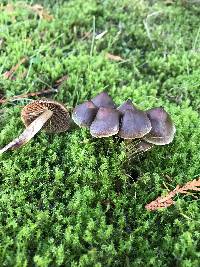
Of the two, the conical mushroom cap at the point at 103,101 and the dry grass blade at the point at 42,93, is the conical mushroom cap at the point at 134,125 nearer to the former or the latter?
the conical mushroom cap at the point at 103,101

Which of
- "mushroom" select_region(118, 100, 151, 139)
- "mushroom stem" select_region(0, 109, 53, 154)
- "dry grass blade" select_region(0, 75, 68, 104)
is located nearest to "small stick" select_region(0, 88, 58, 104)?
"dry grass blade" select_region(0, 75, 68, 104)

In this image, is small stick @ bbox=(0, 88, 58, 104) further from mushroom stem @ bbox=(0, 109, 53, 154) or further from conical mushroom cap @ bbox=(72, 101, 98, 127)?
conical mushroom cap @ bbox=(72, 101, 98, 127)

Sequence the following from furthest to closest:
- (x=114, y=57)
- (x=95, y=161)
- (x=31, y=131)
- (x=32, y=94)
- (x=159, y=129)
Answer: (x=114, y=57) < (x=32, y=94) < (x=31, y=131) < (x=95, y=161) < (x=159, y=129)

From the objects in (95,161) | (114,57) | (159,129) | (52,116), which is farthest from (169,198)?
(114,57)

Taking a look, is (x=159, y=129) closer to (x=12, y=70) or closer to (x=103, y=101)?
(x=103, y=101)

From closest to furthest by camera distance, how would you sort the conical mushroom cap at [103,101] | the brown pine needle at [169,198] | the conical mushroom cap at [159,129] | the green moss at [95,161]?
the green moss at [95,161] → the brown pine needle at [169,198] → the conical mushroom cap at [159,129] → the conical mushroom cap at [103,101]

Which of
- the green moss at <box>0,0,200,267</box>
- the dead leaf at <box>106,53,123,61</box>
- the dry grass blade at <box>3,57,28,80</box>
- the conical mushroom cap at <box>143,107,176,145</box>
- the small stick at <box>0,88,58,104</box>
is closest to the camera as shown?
the green moss at <box>0,0,200,267</box>

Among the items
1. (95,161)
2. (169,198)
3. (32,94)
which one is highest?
(32,94)

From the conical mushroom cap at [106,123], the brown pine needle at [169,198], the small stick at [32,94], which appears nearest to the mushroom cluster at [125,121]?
the conical mushroom cap at [106,123]
